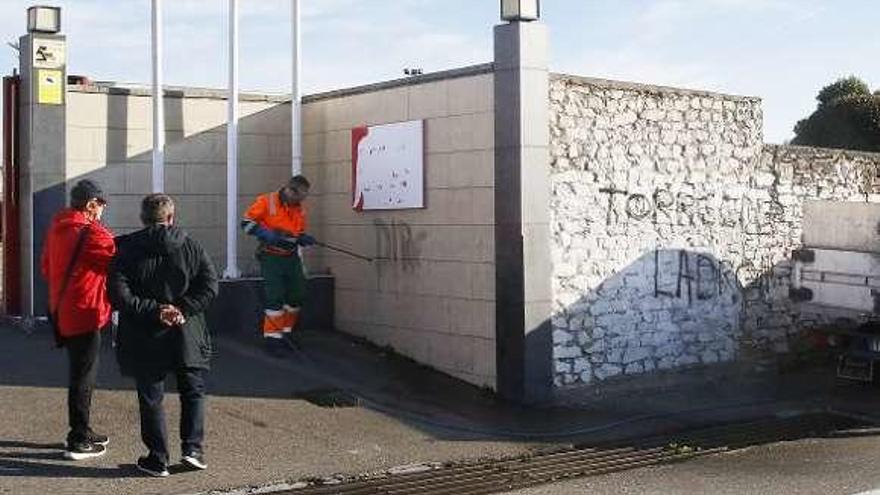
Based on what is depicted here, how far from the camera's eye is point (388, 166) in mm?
11258

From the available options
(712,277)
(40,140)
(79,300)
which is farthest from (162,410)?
(712,277)

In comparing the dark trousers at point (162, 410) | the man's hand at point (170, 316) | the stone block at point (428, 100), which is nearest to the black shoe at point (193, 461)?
the dark trousers at point (162, 410)

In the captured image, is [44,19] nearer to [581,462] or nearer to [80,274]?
[80,274]

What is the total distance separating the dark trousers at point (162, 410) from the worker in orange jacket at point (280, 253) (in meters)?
3.64

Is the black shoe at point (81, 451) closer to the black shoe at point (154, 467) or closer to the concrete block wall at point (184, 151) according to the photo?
the black shoe at point (154, 467)

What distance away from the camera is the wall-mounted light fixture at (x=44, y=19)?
36.9ft

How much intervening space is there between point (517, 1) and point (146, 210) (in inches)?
174

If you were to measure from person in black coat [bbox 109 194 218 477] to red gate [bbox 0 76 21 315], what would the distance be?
16.6 ft

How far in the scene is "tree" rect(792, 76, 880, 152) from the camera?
21.2 meters

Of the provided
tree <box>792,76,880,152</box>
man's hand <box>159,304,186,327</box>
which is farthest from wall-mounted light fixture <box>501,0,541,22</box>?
tree <box>792,76,880,152</box>

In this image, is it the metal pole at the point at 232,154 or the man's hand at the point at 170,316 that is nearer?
the man's hand at the point at 170,316

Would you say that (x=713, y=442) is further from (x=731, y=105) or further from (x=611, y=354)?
(x=731, y=105)

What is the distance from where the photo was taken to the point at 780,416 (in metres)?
10.1

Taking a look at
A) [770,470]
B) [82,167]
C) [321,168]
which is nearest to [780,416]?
[770,470]
